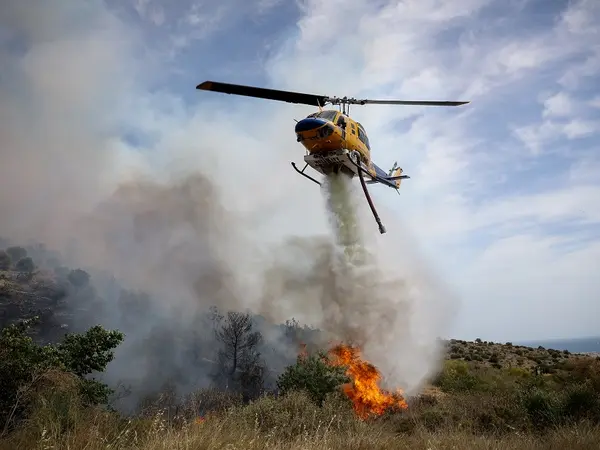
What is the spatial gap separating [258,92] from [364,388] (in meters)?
18.4

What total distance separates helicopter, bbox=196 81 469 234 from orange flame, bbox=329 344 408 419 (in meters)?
11.9

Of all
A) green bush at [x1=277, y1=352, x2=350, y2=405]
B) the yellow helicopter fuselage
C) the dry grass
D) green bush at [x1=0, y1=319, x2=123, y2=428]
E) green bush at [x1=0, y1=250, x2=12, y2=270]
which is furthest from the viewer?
green bush at [x1=0, y1=250, x2=12, y2=270]

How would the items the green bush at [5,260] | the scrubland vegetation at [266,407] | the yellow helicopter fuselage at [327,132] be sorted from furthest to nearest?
the green bush at [5,260]
the yellow helicopter fuselage at [327,132]
the scrubland vegetation at [266,407]

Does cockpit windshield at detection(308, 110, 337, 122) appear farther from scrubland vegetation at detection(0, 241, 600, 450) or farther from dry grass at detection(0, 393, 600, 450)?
dry grass at detection(0, 393, 600, 450)

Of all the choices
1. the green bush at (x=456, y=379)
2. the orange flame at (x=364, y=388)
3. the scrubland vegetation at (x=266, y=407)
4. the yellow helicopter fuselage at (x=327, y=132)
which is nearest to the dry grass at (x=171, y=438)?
the scrubland vegetation at (x=266, y=407)

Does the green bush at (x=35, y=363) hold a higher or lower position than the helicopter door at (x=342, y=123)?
lower

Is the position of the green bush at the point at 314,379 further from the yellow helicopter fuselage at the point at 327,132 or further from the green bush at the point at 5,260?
the green bush at the point at 5,260

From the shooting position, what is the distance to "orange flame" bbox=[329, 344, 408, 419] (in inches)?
862

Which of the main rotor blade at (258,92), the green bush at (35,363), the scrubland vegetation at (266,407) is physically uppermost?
the main rotor blade at (258,92)

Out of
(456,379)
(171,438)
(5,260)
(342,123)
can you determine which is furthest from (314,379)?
(5,260)

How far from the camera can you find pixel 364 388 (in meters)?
23.9

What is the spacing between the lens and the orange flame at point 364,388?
862 inches

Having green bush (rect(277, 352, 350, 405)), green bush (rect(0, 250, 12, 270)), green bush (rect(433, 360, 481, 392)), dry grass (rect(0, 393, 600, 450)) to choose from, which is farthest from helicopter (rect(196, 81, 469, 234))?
green bush (rect(0, 250, 12, 270))

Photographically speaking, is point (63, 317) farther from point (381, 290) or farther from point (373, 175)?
point (373, 175)
